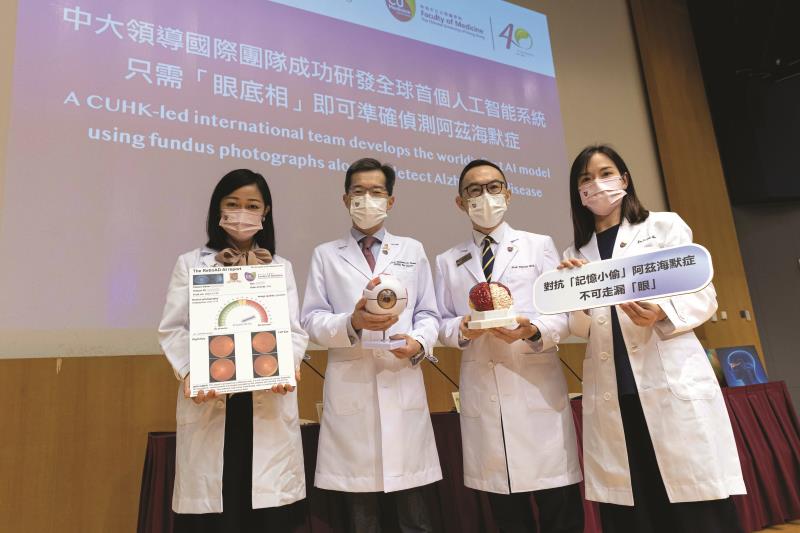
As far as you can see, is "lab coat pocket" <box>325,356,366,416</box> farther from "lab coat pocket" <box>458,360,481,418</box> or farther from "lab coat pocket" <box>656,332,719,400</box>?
"lab coat pocket" <box>656,332,719,400</box>

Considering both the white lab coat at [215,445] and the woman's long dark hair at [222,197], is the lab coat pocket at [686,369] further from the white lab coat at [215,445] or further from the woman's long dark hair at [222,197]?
the woman's long dark hair at [222,197]

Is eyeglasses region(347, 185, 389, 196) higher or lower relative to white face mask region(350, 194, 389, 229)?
higher

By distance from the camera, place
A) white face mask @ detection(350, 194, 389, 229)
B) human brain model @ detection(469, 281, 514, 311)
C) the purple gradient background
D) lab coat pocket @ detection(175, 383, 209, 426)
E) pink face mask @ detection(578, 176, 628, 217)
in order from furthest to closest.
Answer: the purple gradient background, white face mask @ detection(350, 194, 389, 229), pink face mask @ detection(578, 176, 628, 217), human brain model @ detection(469, 281, 514, 311), lab coat pocket @ detection(175, 383, 209, 426)

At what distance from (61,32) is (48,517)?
95.0 inches

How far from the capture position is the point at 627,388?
1797mm

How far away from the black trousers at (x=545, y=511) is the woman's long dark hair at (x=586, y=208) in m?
0.89

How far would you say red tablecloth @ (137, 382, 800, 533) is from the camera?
89.7 inches

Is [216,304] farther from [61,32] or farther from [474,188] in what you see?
[61,32]

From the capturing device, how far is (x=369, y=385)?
199 centimetres

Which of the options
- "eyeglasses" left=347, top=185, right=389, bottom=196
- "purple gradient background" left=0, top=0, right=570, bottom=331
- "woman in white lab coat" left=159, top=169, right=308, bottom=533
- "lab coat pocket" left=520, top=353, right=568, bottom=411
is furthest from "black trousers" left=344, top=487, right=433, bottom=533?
"purple gradient background" left=0, top=0, right=570, bottom=331

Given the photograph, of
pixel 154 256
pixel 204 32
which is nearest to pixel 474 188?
pixel 154 256

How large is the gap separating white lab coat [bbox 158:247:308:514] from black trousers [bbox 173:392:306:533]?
4 cm

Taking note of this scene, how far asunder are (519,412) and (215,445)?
101cm

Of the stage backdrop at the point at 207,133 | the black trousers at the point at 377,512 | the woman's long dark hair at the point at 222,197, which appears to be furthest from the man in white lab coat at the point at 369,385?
the stage backdrop at the point at 207,133
